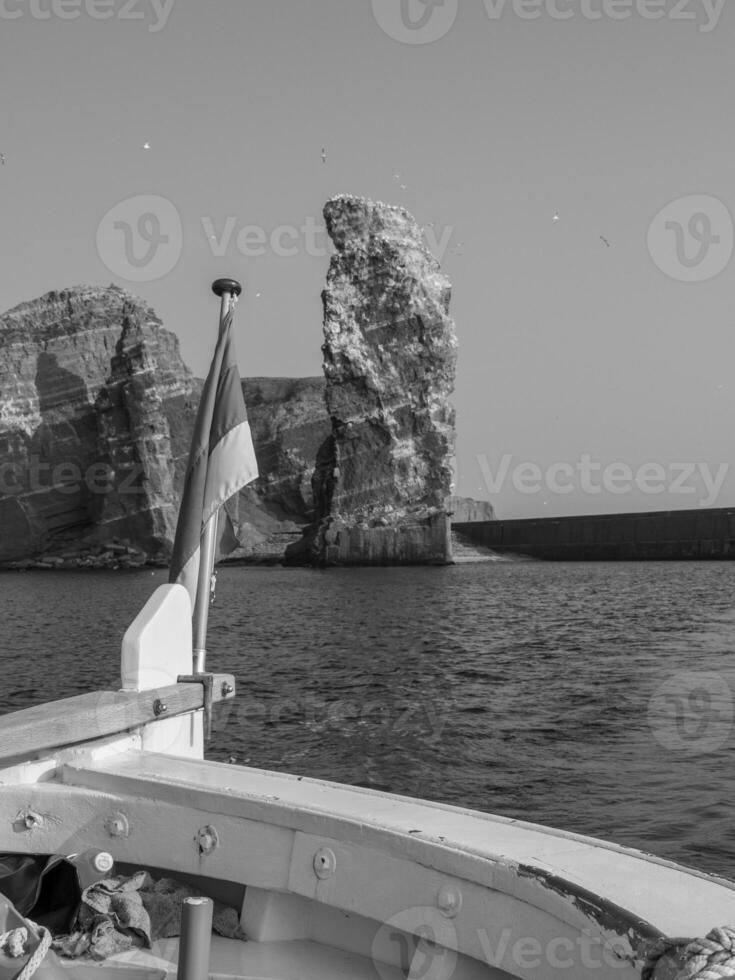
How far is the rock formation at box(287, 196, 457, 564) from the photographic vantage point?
4021 inches

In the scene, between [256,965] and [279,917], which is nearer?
[256,965]

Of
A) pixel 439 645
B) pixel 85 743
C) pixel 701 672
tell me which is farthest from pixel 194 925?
pixel 439 645

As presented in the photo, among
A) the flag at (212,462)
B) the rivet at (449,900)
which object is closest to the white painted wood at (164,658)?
the flag at (212,462)

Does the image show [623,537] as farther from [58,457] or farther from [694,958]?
[694,958]

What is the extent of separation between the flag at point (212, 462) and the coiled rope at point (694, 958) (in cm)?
423

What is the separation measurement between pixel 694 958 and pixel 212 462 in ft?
15.2

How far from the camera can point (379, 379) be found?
338 ft

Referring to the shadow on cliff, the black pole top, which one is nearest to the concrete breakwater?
the shadow on cliff

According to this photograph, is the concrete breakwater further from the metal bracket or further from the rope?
the rope

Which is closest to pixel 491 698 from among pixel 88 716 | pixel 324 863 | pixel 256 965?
pixel 88 716

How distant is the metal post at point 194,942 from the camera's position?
2391 millimetres

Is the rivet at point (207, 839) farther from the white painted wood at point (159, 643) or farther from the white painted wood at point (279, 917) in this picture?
the white painted wood at point (159, 643)

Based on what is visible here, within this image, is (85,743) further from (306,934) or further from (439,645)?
(439,645)

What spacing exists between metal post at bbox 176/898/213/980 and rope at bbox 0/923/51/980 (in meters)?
0.67
